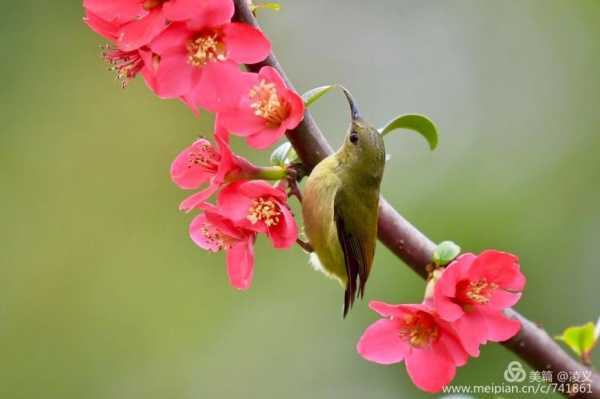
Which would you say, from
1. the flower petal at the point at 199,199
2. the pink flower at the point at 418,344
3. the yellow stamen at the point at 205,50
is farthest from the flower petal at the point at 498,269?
the yellow stamen at the point at 205,50

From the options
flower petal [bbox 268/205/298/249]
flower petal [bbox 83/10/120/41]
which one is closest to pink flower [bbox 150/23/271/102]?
flower petal [bbox 83/10/120/41]

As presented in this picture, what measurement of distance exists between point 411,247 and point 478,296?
0.62 feet

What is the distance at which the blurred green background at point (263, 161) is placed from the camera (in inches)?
264

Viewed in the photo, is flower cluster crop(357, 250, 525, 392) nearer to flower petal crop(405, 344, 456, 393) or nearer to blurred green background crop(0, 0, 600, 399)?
flower petal crop(405, 344, 456, 393)

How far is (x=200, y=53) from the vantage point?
189cm

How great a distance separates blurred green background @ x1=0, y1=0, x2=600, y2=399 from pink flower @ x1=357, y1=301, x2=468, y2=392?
161 inches

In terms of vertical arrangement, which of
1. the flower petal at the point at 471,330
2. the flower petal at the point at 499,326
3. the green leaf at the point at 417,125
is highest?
the green leaf at the point at 417,125

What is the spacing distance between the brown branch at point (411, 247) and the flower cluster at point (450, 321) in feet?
0.23

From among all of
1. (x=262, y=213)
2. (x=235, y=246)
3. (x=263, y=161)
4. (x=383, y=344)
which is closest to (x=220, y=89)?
(x=262, y=213)

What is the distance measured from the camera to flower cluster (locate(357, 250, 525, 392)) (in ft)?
6.30

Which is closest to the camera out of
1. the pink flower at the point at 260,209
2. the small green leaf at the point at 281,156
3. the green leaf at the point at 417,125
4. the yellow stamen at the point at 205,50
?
the yellow stamen at the point at 205,50

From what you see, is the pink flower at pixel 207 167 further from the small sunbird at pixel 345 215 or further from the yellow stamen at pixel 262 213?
the small sunbird at pixel 345 215

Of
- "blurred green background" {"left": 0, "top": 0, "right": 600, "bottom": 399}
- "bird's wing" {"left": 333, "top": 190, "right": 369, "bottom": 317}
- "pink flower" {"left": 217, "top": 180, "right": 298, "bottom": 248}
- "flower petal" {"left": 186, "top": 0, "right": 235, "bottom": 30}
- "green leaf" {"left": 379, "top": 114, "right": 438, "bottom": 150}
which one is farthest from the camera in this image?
"blurred green background" {"left": 0, "top": 0, "right": 600, "bottom": 399}

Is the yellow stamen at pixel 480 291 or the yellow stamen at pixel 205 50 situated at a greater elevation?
the yellow stamen at pixel 205 50
